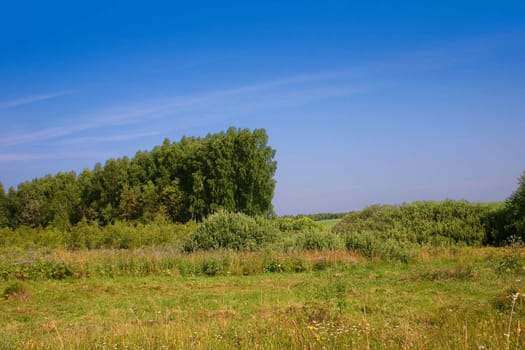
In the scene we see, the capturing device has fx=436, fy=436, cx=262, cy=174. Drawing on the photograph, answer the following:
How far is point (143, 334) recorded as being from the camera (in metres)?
6.22

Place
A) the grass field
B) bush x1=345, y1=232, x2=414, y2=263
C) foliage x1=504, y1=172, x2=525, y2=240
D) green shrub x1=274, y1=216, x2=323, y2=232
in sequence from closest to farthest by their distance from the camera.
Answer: the grass field → bush x1=345, y1=232, x2=414, y2=263 → foliage x1=504, y1=172, x2=525, y2=240 → green shrub x1=274, y1=216, x2=323, y2=232

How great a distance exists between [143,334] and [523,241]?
2047 centimetres

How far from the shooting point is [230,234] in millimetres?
19266

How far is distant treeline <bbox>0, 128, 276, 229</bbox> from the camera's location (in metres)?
40.9

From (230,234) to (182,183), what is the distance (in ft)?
86.4

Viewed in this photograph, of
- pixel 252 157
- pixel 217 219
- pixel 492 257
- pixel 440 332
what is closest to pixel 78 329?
pixel 440 332

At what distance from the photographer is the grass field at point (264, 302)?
5.87 m

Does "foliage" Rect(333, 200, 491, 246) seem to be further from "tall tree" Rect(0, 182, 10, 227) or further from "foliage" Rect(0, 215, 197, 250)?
"tall tree" Rect(0, 182, 10, 227)

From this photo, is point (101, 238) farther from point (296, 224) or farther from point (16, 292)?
point (16, 292)

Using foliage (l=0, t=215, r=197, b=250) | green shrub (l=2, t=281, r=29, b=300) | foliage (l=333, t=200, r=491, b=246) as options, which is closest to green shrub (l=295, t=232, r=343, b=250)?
foliage (l=333, t=200, r=491, b=246)

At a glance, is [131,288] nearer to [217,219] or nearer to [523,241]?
[217,219]

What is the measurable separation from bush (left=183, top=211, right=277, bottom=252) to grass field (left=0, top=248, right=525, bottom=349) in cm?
A: 255

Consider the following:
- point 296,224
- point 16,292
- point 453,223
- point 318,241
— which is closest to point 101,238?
point 318,241

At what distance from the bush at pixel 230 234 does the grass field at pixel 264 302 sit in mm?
2550
